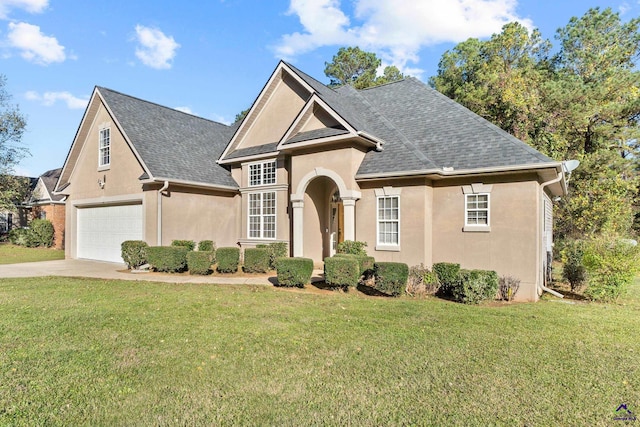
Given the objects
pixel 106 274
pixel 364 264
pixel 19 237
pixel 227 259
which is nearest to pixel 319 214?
pixel 227 259

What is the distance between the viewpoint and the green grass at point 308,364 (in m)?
3.78

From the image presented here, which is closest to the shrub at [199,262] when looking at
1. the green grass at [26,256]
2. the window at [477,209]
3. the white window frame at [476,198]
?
the white window frame at [476,198]

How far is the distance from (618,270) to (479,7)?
11283 millimetres

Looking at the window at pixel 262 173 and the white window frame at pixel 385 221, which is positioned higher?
the window at pixel 262 173

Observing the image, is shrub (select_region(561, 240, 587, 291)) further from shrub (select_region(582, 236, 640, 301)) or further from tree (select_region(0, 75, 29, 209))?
tree (select_region(0, 75, 29, 209))

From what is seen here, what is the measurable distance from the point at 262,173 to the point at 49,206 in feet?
72.2

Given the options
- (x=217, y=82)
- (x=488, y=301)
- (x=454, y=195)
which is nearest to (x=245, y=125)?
(x=217, y=82)

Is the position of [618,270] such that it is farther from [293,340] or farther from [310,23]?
[310,23]

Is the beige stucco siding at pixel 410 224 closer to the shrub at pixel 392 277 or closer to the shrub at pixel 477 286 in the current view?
the shrub at pixel 392 277

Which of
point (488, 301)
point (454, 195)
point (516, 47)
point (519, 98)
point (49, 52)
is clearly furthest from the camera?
point (516, 47)

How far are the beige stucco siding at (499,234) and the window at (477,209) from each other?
15 centimetres

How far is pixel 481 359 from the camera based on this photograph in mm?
5215

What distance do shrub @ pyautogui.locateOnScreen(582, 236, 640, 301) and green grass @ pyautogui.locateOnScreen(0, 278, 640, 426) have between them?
1.51 meters

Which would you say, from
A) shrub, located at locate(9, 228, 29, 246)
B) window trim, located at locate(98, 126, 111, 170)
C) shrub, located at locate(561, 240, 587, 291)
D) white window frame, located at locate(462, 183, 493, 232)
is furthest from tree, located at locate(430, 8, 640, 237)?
shrub, located at locate(9, 228, 29, 246)
